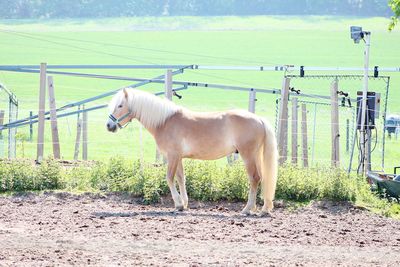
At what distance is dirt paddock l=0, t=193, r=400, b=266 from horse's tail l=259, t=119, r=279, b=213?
251 mm

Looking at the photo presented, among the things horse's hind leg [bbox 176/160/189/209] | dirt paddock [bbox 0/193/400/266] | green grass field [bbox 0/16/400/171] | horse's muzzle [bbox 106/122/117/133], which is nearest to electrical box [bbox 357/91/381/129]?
dirt paddock [bbox 0/193/400/266]

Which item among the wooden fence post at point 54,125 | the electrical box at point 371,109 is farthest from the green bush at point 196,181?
the wooden fence post at point 54,125

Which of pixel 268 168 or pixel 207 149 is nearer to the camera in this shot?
pixel 268 168

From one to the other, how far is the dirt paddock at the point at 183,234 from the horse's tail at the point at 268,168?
0.82 feet

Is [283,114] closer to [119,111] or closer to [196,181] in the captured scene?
[196,181]

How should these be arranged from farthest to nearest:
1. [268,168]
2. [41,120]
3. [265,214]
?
[41,120] < [268,168] < [265,214]

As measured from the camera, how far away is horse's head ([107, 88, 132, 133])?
35.2ft

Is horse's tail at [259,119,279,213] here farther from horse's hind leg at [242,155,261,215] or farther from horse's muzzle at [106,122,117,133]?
horse's muzzle at [106,122,117,133]

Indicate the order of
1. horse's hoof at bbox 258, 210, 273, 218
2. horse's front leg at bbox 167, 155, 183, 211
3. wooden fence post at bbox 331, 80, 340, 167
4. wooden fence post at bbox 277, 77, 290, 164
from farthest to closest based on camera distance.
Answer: wooden fence post at bbox 331, 80, 340, 167 < wooden fence post at bbox 277, 77, 290, 164 < horse's front leg at bbox 167, 155, 183, 211 < horse's hoof at bbox 258, 210, 273, 218

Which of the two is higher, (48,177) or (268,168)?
(268,168)

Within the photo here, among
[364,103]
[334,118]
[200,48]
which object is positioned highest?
[200,48]

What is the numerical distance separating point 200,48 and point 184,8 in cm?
701

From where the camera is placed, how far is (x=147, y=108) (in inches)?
423

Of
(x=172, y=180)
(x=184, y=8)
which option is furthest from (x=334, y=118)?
(x=184, y=8)
